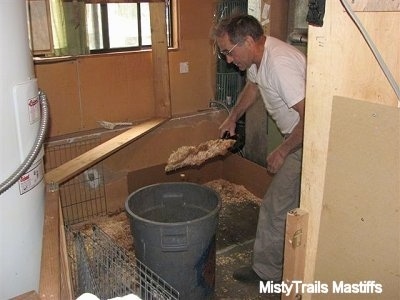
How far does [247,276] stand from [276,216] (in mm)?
487

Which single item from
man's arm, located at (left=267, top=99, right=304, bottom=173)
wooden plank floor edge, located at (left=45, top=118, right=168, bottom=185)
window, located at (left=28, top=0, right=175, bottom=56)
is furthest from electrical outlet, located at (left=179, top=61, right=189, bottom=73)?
man's arm, located at (left=267, top=99, right=304, bottom=173)

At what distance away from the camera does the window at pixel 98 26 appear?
2871 millimetres

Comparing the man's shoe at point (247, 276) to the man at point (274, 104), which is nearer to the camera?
the man at point (274, 104)

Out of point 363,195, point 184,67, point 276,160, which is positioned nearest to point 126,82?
point 184,67

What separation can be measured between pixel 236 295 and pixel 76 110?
188 cm

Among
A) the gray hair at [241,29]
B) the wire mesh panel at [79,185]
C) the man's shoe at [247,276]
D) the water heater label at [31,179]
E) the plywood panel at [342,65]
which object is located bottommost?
the man's shoe at [247,276]

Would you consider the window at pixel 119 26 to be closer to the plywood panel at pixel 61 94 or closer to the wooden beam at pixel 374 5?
the plywood panel at pixel 61 94

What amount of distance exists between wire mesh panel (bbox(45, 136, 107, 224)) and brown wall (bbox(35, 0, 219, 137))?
187 millimetres

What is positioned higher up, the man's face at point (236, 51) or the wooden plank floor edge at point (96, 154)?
the man's face at point (236, 51)

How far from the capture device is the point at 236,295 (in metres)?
2.41

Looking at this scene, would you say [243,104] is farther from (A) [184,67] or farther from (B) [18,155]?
(B) [18,155]

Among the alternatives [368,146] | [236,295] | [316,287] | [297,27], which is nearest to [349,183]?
[368,146]

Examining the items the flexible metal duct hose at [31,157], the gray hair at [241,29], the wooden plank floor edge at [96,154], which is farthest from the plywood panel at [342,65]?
the wooden plank floor edge at [96,154]

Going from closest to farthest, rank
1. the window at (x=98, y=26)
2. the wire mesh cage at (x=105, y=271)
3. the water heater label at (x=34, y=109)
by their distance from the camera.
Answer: the water heater label at (x=34, y=109) < the wire mesh cage at (x=105, y=271) < the window at (x=98, y=26)
